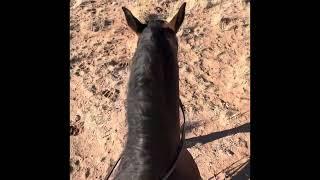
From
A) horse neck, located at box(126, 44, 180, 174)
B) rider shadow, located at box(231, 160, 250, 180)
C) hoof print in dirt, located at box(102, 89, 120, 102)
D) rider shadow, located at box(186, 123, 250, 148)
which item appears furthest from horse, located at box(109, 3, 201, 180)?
hoof print in dirt, located at box(102, 89, 120, 102)

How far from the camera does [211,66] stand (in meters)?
4.14

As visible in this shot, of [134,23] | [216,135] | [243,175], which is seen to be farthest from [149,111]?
[216,135]

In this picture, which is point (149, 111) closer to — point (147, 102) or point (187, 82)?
point (147, 102)

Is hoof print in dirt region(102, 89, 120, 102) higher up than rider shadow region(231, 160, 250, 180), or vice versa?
hoof print in dirt region(102, 89, 120, 102)

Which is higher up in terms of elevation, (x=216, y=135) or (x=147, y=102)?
(x=147, y=102)

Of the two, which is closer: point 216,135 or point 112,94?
point 216,135

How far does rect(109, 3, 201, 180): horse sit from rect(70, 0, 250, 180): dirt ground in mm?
1698

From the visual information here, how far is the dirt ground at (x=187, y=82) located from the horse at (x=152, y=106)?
1698 mm

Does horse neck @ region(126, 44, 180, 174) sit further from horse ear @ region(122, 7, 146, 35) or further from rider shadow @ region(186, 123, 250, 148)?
rider shadow @ region(186, 123, 250, 148)

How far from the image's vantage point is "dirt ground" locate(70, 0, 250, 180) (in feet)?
12.1

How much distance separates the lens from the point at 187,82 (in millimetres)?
4055

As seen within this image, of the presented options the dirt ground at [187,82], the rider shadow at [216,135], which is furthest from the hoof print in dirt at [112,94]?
the rider shadow at [216,135]

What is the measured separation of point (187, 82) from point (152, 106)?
7.17ft
